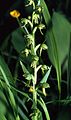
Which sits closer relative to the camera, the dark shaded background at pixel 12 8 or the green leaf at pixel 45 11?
the green leaf at pixel 45 11

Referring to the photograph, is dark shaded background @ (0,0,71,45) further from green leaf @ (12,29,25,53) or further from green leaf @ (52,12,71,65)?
green leaf @ (52,12,71,65)

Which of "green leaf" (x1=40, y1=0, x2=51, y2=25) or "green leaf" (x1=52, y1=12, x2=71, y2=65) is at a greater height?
"green leaf" (x1=40, y1=0, x2=51, y2=25)

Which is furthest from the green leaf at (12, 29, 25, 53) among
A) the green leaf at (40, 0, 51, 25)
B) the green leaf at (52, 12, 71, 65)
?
the green leaf at (40, 0, 51, 25)

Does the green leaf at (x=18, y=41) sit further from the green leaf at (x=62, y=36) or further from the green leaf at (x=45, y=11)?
the green leaf at (x=45, y=11)

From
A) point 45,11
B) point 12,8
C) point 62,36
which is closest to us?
point 45,11

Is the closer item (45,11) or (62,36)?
(45,11)

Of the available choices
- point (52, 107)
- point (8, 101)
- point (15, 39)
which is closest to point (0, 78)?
point (8, 101)

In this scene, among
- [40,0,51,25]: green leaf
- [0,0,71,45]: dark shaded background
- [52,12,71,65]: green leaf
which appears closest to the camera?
[40,0,51,25]: green leaf

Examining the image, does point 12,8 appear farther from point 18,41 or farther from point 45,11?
point 45,11

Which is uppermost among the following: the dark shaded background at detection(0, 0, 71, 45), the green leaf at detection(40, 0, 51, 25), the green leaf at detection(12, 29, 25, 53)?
the green leaf at detection(40, 0, 51, 25)

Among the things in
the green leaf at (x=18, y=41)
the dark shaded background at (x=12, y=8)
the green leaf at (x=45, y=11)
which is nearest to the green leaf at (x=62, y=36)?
the green leaf at (x=18, y=41)

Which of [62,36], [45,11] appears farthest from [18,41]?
[45,11]
